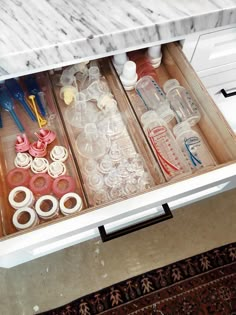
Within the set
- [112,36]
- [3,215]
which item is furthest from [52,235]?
[112,36]

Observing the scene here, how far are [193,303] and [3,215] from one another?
72cm

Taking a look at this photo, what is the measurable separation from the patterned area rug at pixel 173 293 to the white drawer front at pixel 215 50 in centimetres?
68

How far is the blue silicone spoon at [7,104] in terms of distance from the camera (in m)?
0.81

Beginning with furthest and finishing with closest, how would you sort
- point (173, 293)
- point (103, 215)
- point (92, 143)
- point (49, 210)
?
point (173, 293), point (92, 143), point (49, 210), point (103, 215)

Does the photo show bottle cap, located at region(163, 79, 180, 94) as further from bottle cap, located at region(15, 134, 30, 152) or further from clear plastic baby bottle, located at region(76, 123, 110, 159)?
bottle cap, located at region(15, 134, 30, 152)

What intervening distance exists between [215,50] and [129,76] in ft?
0.83

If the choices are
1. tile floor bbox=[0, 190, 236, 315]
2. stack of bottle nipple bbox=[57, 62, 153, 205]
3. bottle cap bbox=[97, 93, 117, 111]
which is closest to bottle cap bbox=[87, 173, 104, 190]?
stack of bottle nipple bbox=[57, 62, 153, 205]

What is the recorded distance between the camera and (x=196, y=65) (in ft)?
2.75

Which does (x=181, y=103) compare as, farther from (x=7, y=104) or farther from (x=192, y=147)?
(x=7, y=104)

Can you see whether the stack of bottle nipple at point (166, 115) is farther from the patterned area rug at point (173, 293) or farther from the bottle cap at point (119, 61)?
the patterned area rug at point (173, 293)

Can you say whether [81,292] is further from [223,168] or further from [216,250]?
[223,168]

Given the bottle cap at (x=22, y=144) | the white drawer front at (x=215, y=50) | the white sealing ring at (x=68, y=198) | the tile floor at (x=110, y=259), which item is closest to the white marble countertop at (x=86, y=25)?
the white drawer front at (x=215, y=50)

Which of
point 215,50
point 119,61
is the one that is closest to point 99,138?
point 119,61

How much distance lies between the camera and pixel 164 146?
77cm
